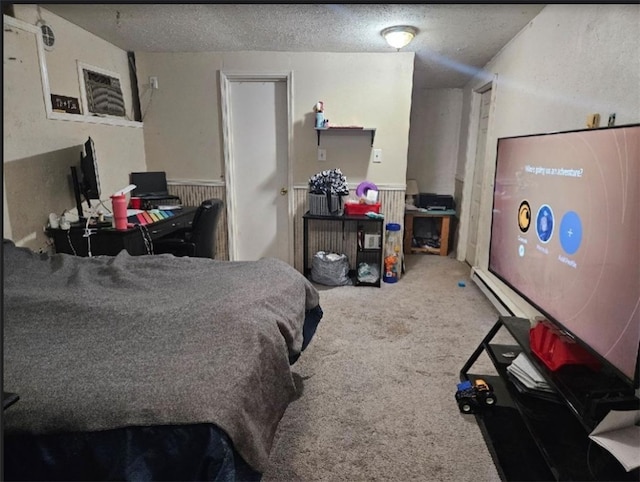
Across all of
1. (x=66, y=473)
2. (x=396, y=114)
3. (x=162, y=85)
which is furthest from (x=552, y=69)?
(x=162, y=85)

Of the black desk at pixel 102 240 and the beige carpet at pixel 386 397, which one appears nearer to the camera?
the beige carpet at pixel 386 397

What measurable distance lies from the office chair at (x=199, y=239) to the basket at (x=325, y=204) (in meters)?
0.85

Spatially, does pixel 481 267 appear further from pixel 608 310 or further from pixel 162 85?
pixel 162 85

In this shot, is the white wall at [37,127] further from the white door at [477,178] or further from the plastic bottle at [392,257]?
the white door at [477,178]

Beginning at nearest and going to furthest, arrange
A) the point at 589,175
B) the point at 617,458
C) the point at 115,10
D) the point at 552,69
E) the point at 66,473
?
1. the point at 66,473
2. the point at 617,458
3. the point at 589,175
4. the point at 552,69
5. the point at 115,10

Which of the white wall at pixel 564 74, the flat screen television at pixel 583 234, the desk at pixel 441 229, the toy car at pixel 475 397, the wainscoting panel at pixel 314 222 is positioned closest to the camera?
the flat screen television at pixel 583 234

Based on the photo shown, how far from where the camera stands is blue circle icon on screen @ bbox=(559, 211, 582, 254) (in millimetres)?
1225

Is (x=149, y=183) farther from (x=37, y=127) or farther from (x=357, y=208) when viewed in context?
(x=357, y=208)

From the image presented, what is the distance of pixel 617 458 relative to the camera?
3.41 feet

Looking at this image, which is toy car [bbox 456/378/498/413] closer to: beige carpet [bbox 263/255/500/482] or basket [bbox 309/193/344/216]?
beige carpet [bbox 263/255/500/482]

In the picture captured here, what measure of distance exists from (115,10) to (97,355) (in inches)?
95.8

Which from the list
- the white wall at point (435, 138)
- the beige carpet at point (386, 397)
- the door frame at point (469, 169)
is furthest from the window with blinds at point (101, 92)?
the door frame at point (469, 169)

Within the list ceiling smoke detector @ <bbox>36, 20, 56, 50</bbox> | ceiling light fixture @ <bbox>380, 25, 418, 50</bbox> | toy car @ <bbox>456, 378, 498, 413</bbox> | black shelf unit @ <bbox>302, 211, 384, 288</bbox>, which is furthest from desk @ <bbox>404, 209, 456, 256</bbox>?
ceiling smoke detector @ <bbox>36, 20, 56, 50</bbox>

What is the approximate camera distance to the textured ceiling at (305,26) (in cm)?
235
